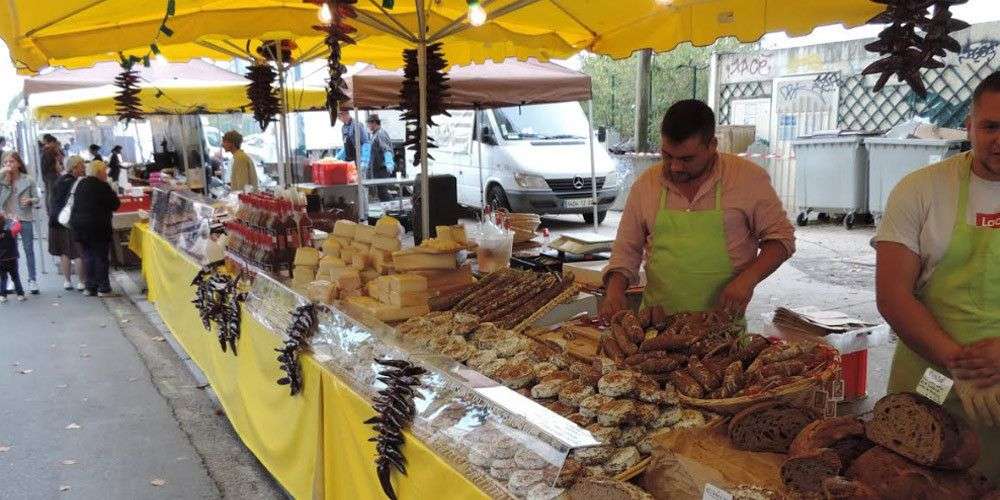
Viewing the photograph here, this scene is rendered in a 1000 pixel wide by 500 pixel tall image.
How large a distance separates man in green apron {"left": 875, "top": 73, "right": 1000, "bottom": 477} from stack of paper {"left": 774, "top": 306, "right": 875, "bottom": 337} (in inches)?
67.8

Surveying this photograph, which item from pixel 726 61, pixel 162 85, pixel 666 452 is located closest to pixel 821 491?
pixel 666 452

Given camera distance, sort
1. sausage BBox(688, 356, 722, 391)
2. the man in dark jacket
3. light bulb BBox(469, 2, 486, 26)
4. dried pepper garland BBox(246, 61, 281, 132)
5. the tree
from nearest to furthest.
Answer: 1. sausage BBox(688, 356, 722, 391)
2. light bulb BBox(469, 2, 486, 26)
3. dried pepper garland BBox(246, 61, 281, 132)
4. the man in dark jacket
5. the tree

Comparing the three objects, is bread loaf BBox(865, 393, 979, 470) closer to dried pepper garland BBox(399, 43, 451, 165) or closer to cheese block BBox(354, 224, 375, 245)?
cheese block BBox(354, 224, 375, 245)

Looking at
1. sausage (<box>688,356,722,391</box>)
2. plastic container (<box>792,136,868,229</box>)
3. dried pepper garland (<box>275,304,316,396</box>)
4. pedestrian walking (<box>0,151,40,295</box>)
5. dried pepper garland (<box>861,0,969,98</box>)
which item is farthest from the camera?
plastic container (<box>792,136,868,229</box>)

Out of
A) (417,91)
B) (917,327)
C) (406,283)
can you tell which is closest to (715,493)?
(917,327)

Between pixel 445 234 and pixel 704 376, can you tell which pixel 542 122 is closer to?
pixel 445 234

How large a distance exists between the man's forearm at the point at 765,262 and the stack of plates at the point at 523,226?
280cm

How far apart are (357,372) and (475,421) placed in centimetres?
94

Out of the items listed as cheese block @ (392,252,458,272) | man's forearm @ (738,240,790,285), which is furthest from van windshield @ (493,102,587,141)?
man's forearm @ (738,240,790,285)

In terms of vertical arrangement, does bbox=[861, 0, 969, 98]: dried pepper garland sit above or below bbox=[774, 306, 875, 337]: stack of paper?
above

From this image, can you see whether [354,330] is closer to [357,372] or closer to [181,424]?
[357,372]

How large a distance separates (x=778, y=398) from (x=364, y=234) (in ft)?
8.48

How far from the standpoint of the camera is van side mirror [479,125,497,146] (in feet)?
43.2

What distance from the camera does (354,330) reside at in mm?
2959
